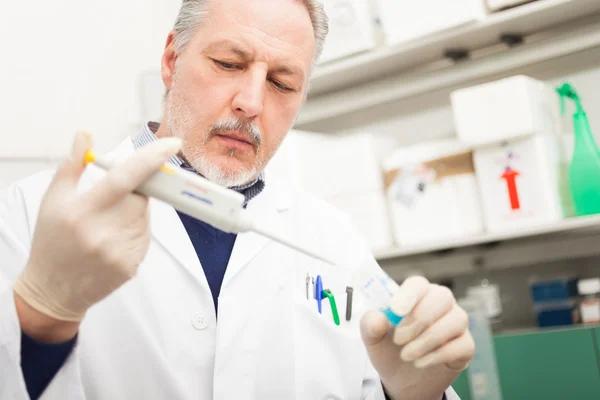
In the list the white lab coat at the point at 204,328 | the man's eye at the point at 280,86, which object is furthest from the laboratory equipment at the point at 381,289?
the man's eye at the point at 280,86

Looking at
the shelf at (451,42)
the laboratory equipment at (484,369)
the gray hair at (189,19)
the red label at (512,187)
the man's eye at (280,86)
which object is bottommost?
the laboratory equipment at (484,369)

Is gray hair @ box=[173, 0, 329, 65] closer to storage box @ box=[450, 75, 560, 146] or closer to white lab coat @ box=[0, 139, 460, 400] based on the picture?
white lab coat @ box=[0, 139, 460, 400]

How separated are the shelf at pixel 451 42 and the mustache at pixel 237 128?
3.23 feet

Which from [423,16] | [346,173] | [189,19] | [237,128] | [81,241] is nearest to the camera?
[81,241]

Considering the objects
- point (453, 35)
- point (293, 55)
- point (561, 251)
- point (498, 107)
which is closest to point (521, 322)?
point (561, 251)

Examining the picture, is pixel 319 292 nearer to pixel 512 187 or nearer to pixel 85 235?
pixel 85 235

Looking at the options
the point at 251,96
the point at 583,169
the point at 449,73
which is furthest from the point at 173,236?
the point at 449,73

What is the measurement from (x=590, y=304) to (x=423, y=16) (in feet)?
3.23

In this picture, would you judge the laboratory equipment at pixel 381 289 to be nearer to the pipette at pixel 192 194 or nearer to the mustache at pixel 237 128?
the pipette at pixel 192 194

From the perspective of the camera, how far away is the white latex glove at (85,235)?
26.1 inches

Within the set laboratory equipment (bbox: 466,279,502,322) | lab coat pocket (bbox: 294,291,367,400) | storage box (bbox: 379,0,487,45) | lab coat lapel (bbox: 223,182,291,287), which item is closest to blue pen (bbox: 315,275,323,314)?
lab coat pocket (bbox: 294,291,367,400)

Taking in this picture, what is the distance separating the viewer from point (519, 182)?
1704 mm

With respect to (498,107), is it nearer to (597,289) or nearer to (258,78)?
(597,289)

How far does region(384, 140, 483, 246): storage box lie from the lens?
5.96 feet
